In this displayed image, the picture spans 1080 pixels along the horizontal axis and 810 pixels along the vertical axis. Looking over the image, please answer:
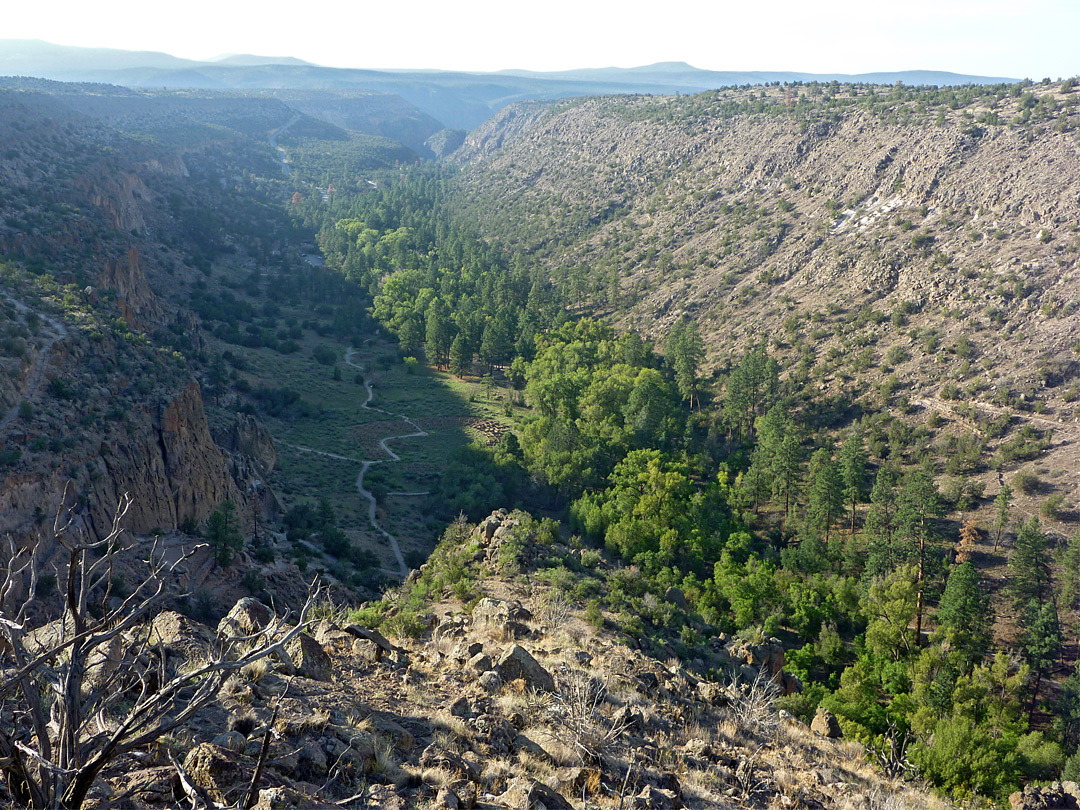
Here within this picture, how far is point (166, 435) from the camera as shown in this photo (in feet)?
111

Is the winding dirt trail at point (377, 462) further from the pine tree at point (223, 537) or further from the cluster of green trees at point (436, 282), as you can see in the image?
the cluster of green trees at point (436, 282)

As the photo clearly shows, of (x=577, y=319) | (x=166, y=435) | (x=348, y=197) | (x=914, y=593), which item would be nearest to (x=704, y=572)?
(x=914, y=593)

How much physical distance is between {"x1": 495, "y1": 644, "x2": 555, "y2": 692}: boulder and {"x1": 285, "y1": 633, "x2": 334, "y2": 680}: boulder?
131 inches

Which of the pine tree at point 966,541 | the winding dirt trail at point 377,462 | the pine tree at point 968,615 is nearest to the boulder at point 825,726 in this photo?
the pine tree at point 968,615

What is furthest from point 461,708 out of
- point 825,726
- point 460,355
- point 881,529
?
point 460,355

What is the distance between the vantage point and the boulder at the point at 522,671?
13523 mm

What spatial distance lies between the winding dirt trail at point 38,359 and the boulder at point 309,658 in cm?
2272

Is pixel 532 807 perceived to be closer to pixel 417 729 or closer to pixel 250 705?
pixel 417 729

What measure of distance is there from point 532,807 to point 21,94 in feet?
409

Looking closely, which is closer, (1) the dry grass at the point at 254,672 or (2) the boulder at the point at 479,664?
(1) the dry grass at the point at 254,672

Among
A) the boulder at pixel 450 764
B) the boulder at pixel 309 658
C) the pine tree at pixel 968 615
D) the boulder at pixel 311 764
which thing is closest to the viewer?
the boulder at pixel 311 764

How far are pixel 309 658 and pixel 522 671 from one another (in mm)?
4100

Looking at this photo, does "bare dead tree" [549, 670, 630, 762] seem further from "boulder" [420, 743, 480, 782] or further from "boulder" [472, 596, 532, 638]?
"boulder" [472, 596, 532, 638]

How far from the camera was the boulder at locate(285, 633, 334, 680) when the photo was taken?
39.3 feet
